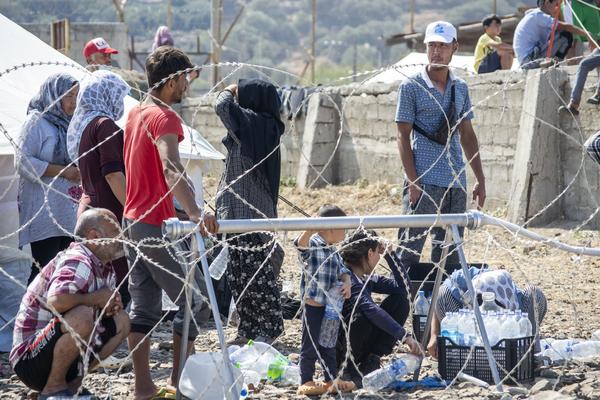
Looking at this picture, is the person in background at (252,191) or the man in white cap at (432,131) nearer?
the man in white cap at (432,131)

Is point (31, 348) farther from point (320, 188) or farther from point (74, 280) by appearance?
point (320, 188)

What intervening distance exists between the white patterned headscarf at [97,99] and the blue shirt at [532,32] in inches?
234

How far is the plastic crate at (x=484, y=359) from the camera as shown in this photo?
16.6ft

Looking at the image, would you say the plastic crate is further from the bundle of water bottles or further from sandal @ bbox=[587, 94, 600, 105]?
sandal @ bbox=[587, 94, 600, 105]

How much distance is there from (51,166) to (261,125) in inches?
48.9

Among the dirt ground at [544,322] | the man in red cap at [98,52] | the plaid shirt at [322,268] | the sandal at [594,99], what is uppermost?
the man in red cap at [98,52]

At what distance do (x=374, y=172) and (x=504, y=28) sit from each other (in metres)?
6.95

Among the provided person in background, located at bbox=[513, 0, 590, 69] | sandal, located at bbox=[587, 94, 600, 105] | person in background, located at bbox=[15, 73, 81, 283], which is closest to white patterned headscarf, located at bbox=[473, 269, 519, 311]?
person in background, located at bbox=[15, 73, 81, 283]

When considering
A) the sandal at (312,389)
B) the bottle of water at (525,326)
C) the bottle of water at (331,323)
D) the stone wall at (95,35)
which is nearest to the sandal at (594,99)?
the bottle of water at (525,326)

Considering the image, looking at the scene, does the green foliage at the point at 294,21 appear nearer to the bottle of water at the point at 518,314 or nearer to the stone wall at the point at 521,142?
the stone wall at the point at 521,142

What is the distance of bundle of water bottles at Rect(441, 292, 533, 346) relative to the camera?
204 inches

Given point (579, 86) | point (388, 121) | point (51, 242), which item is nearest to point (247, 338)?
point (51, 242)

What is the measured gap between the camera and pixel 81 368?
4770mm

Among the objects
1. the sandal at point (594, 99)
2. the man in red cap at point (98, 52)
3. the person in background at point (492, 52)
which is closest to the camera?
the sandal at point (594, 99)
